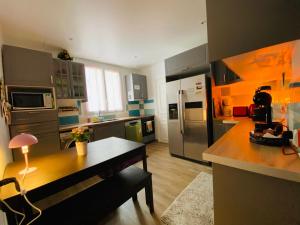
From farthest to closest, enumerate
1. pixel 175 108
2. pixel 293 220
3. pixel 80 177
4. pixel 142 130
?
pixel 142 130, pixel 175 108, pixel 80 177, pixel 293 220

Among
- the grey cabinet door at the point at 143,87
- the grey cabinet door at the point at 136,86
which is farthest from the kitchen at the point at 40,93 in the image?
the grey cabinet door at the point at 143,87

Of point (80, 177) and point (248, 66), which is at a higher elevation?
point (248, 66)

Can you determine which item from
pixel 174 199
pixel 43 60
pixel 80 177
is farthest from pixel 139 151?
pixel 43 60

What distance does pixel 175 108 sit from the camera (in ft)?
10.5

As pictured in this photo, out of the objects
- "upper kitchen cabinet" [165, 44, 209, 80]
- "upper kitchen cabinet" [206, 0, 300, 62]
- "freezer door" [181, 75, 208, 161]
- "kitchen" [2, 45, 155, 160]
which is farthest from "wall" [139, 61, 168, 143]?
"upper kitchen cabinet" [206, 0, 300, 62]

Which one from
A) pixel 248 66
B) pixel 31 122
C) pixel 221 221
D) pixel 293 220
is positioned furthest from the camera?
pixel 31 122

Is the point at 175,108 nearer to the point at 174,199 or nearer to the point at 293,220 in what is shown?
the point at 174,199

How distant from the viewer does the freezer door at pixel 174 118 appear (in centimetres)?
311

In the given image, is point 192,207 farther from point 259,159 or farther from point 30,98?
point 30,98

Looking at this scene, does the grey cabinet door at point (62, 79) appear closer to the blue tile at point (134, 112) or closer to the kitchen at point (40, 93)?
the kitchen at point (40, 93)

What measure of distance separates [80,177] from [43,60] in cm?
230

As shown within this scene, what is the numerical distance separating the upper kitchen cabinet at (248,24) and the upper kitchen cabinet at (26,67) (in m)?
2.69

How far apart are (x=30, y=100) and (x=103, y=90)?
1.99m

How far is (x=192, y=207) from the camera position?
1.71 meters
